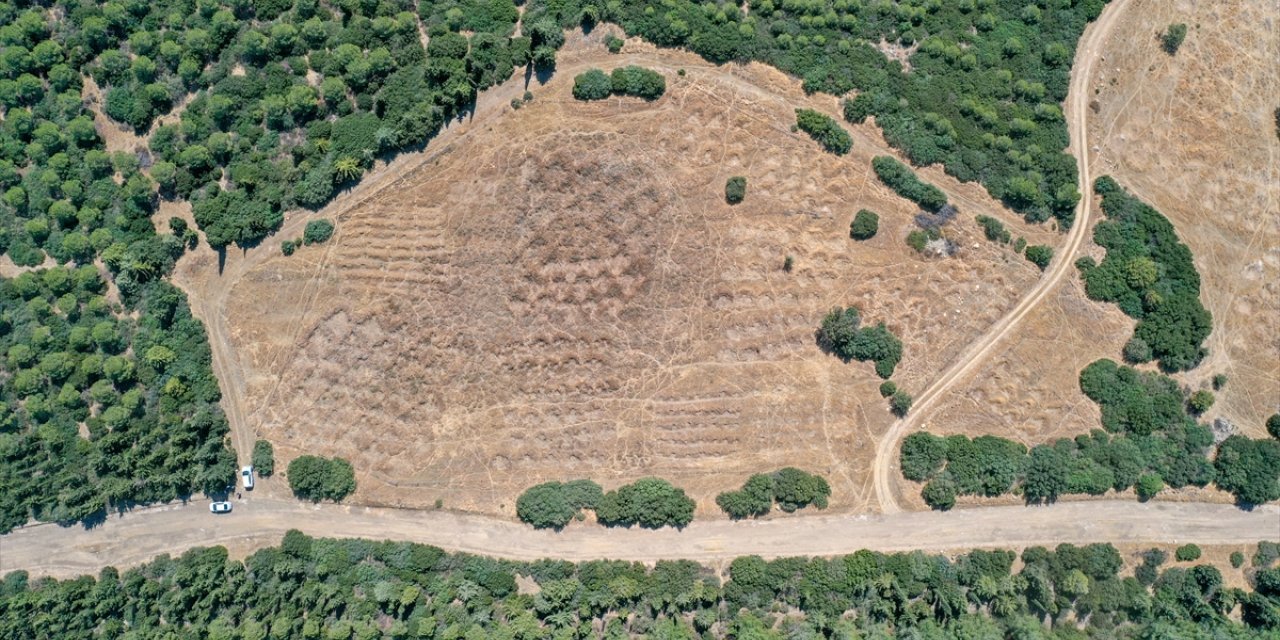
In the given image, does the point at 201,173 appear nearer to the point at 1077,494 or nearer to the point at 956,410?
the point at 956,410

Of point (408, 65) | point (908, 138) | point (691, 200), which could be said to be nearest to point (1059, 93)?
point (908, 138)

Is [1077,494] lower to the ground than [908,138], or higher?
lower

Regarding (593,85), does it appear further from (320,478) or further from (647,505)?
(320,478)

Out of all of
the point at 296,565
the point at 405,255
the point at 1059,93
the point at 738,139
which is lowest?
the point at 296,565

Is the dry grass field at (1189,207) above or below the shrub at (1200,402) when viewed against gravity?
above

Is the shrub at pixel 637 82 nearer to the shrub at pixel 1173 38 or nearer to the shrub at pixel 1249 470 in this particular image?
the shrub at pixel 1173 38

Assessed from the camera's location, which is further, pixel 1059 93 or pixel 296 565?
pixel 1059 93

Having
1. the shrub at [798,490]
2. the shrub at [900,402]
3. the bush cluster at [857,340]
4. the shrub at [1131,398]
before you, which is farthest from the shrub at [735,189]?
the shrub at [1131,398]
